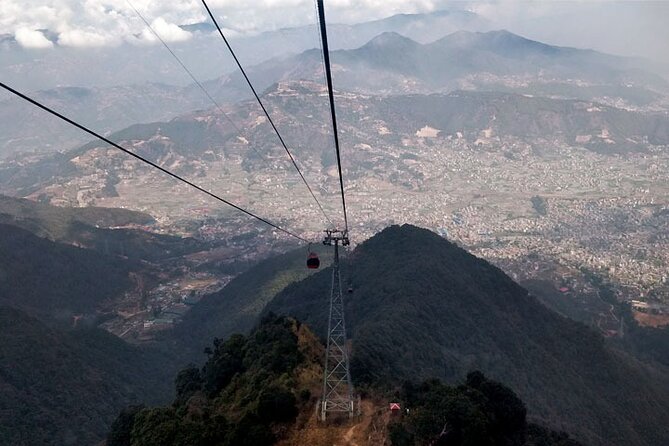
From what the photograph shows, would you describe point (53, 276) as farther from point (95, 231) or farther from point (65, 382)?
point (65, 382)

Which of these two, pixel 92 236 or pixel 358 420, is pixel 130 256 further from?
pixel 358 420

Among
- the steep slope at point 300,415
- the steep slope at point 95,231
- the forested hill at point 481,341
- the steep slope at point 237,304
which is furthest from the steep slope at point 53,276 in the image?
the steep slope at point 300,415

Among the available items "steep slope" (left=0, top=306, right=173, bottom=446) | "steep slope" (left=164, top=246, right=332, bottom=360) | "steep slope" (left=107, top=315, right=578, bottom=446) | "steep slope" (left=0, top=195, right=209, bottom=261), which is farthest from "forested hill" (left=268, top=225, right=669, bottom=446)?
"steep slope" (left=0, top=195, right=209, bottom=261)

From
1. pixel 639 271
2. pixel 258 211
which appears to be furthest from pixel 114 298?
pixel 639 271

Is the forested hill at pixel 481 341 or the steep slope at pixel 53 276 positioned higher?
the forested hill at pixel 481 341

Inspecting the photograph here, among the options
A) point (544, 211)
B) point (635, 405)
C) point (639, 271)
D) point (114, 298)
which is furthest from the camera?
point (544, 211)

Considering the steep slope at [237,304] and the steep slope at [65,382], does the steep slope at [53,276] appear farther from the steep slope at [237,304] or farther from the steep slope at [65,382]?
the steep slope at [65,382]
